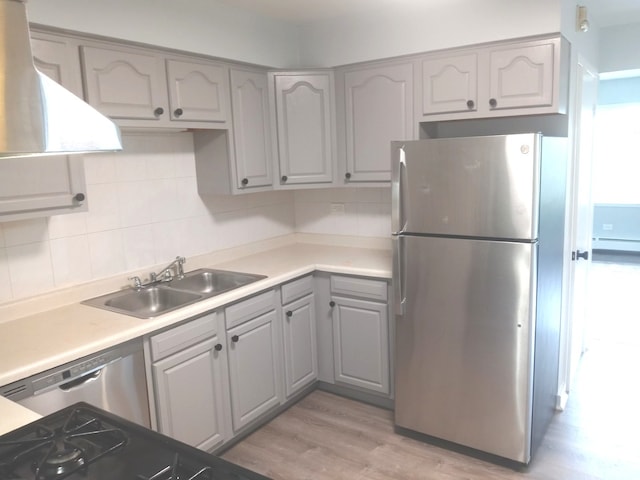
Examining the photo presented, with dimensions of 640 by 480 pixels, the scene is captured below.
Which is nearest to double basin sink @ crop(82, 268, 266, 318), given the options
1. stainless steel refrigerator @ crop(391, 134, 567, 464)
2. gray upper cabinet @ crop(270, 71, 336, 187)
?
gray upper cabinet @ crop(270, 71, 336, 187)

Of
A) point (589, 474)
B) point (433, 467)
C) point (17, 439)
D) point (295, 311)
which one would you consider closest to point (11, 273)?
point (17, 439)

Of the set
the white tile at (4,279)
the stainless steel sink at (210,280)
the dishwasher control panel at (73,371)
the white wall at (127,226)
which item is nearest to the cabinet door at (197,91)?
the white wall at (127,226)

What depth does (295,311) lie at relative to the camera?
306cm

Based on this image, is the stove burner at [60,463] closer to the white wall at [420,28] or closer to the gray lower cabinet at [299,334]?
the gray lower cabinet at [299,334]

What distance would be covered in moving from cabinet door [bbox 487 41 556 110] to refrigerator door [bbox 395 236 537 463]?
2.70 feet

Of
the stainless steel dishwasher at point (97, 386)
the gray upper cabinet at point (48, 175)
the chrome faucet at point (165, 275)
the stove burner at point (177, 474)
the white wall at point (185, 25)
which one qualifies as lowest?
the stainless steel dishwasher at point (97, 386)

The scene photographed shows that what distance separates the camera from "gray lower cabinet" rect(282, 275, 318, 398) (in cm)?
301

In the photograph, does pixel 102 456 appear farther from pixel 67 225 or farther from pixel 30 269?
pixel 67 225

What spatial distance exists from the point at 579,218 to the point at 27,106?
313cm

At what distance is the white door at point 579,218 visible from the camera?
9.71 feet

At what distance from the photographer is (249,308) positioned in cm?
272

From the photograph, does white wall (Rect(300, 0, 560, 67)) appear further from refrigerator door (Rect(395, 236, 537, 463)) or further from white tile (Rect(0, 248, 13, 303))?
white tile (Rect(0, 248, 13, 303))

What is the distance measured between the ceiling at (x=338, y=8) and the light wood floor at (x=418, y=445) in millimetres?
2406

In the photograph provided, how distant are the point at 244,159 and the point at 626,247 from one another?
636 cm
